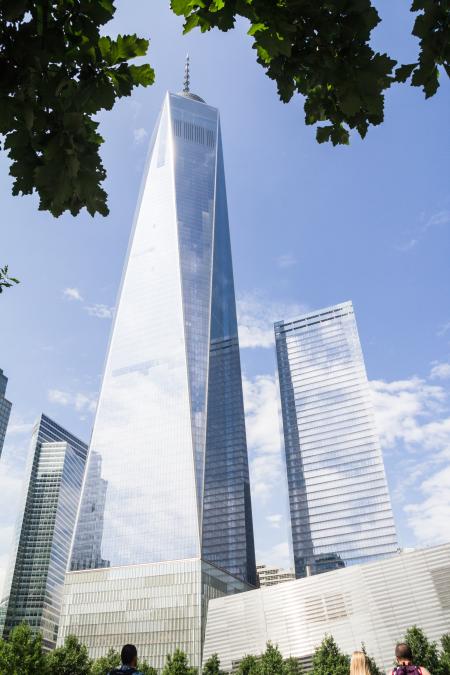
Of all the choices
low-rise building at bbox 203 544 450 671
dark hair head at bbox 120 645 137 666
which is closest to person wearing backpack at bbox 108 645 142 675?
dark hair head at bbox 120 645 137 666

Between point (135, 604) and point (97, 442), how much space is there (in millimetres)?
34919

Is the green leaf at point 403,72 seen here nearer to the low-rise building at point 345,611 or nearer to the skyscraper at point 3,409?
the low-rise building at point 345,611

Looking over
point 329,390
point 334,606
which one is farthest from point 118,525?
point 329,390

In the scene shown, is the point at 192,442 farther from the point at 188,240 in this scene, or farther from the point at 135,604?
the point at 188,240

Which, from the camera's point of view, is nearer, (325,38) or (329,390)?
(325,38)

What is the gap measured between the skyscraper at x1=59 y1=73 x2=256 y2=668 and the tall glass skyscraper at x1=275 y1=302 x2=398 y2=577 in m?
22.9

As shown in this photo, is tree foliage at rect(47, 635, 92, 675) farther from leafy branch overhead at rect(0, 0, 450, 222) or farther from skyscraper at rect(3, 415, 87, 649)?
skyscraper at rect(3, 415, 87, 649)

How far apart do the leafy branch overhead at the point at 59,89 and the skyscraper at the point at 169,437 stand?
98539mm

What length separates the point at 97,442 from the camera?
117312 millimetres

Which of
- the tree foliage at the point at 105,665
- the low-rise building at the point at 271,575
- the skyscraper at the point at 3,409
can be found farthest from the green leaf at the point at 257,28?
the low-rise building at the point at 271,575

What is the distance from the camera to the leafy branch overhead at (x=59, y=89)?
3107mm

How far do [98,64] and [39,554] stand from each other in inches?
8157

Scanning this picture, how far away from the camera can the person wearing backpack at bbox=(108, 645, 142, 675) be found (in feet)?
19.3

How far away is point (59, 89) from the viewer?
3150 millimetres
